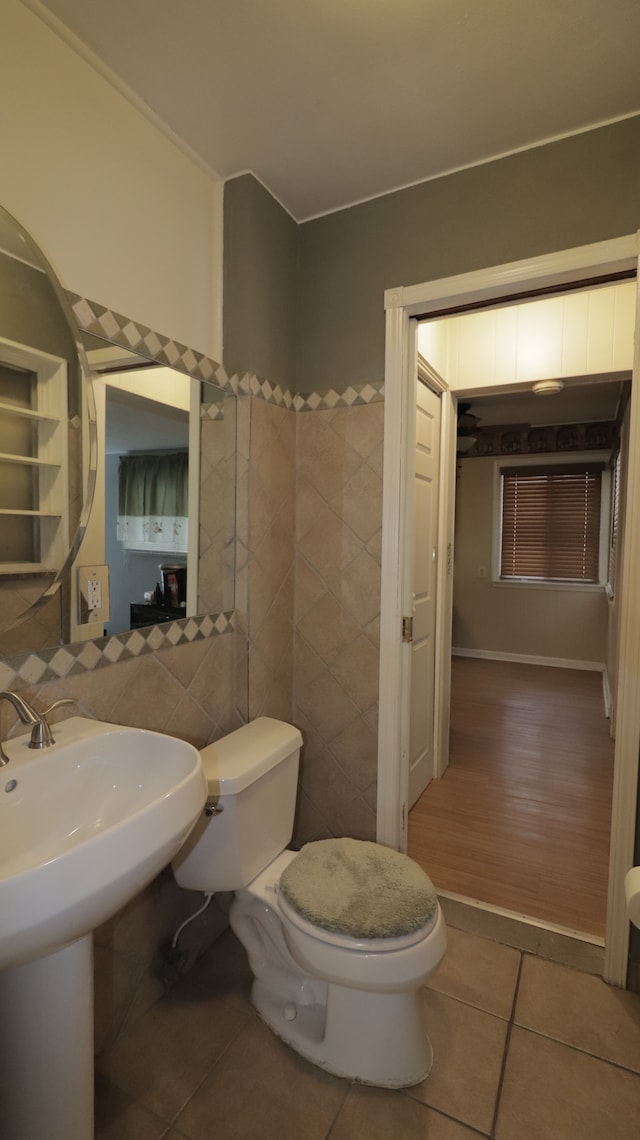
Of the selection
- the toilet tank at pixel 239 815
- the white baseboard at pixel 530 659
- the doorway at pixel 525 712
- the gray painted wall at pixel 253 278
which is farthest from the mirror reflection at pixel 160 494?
the white baseboard at pixel 530 659

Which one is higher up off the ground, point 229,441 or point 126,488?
point 229,441

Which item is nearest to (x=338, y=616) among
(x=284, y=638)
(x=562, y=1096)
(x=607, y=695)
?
(x=284, y=638)

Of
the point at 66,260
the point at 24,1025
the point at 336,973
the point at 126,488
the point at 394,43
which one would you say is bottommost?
the point at 336,973

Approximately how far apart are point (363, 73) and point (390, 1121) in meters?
2.45

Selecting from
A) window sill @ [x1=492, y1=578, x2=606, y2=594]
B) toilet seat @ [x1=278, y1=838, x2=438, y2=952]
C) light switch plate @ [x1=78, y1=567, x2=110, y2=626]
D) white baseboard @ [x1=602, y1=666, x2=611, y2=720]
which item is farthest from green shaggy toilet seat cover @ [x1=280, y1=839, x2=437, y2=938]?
window sill @ [x1=492, y1=578, x2=606, y2=594]

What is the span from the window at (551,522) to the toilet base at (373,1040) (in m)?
4.75

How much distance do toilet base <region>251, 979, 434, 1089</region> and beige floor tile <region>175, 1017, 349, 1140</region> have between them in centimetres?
5

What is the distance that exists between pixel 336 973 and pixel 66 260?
5.67 ft

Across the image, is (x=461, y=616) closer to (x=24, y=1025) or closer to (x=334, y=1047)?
(x=334, y=1047)

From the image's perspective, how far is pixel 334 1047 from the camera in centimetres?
126

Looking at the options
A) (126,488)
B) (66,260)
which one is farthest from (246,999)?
(66,260)

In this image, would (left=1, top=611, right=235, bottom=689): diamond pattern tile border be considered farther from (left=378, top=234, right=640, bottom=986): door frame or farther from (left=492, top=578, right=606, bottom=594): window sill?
(left=492, top=578, right=606, bottom=594): window sill

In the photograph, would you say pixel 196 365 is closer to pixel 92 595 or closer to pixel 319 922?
pixel 92 595

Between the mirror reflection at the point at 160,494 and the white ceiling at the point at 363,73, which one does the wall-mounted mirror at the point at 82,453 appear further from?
the white ceiling at the point at 363,73
